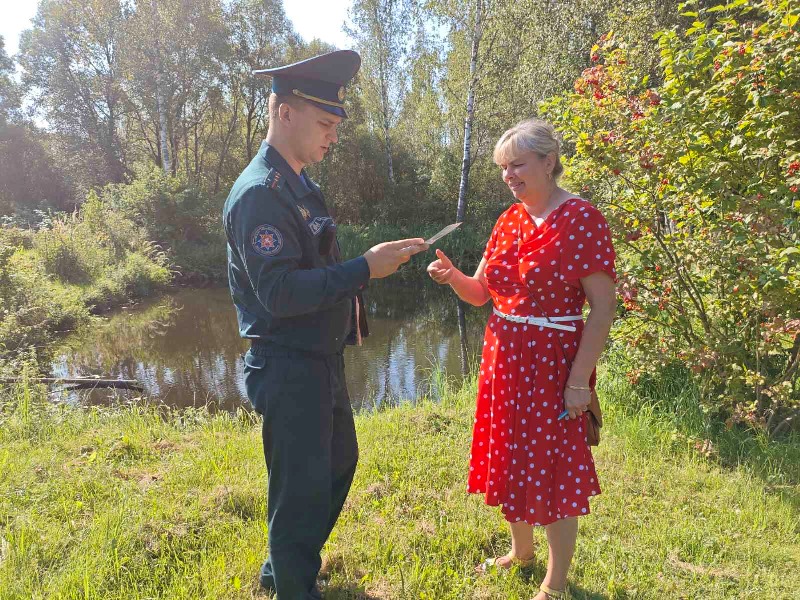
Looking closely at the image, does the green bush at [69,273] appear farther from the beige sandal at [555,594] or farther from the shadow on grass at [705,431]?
the beige sandal at [555,594]

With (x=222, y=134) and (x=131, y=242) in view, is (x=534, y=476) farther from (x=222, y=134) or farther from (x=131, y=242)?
(x=222, y=134)

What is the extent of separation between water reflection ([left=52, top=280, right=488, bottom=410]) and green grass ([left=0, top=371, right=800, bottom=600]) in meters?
3.30

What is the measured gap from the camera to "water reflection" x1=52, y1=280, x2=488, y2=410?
7.82m

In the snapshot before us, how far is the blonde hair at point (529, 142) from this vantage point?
203 cm

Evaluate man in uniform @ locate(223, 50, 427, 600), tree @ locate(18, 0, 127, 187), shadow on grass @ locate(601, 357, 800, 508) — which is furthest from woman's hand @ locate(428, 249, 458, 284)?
tree @ locate(18, 0, 127, 187)

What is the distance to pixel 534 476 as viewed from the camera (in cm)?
210

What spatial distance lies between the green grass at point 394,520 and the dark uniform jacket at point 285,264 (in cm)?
115

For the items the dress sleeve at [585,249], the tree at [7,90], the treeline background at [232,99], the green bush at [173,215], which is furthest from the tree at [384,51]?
the dress sleeve at [585,249]

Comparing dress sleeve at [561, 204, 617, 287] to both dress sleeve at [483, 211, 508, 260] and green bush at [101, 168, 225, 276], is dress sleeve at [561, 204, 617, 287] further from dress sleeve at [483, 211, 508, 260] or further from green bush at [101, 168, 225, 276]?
green bush at [101, 168, 225, 276]

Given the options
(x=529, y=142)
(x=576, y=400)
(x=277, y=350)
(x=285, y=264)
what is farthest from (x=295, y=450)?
(x=529, y=142)

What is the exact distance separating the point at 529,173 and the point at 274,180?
0.97 m

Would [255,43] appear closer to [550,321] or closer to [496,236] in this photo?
[496,236]

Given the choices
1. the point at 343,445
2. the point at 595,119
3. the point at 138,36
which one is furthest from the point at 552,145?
the point at 138,36

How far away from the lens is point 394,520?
110 inches
